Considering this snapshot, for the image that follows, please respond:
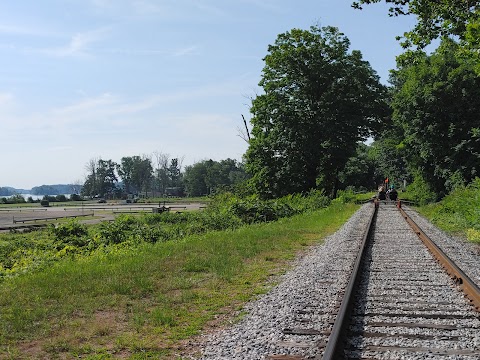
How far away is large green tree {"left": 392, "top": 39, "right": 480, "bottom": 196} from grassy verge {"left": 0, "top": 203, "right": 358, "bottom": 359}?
1001 inches

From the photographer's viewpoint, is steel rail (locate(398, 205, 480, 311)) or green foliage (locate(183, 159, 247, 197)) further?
green foliage (locate(183, 159, 247, 197))

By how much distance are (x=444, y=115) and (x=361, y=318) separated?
1287 inches

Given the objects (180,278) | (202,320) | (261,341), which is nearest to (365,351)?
(261,341)

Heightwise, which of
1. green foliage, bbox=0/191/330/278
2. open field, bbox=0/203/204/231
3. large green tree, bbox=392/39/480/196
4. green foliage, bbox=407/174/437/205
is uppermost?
large green tree, bbox=392/39/480/196

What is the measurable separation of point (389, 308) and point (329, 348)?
7.68ft

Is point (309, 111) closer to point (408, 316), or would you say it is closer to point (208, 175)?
point (408, 316)

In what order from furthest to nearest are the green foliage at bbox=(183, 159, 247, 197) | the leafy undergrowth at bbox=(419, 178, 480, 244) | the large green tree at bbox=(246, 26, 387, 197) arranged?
1. the green foliage at bbox=(183, 159, 247, 197)
2. the large green tree at bbox=(246, 26, 387, 197)
3. the leafy undergrowth at bbox=(419, 178, 480, 244)

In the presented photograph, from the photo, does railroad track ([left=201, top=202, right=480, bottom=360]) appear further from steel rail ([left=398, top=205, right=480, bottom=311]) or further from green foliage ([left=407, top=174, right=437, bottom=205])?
green foliage ([left=407, top=174, right=437, bottom=205])

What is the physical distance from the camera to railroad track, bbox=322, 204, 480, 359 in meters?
5.22

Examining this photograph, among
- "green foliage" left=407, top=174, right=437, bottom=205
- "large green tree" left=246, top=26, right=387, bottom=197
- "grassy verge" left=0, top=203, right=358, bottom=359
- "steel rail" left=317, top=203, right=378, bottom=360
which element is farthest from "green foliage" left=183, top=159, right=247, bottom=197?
"steel rail" left=317, top=203, right=378, bottom=360

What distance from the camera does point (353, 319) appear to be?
652 centimetres

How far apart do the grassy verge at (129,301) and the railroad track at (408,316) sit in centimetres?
189

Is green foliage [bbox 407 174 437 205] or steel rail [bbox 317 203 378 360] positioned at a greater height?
green foliage [bbox 407 174 437 205]

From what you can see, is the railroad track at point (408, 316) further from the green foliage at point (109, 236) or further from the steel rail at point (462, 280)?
the green foliage at point (109, 236)
